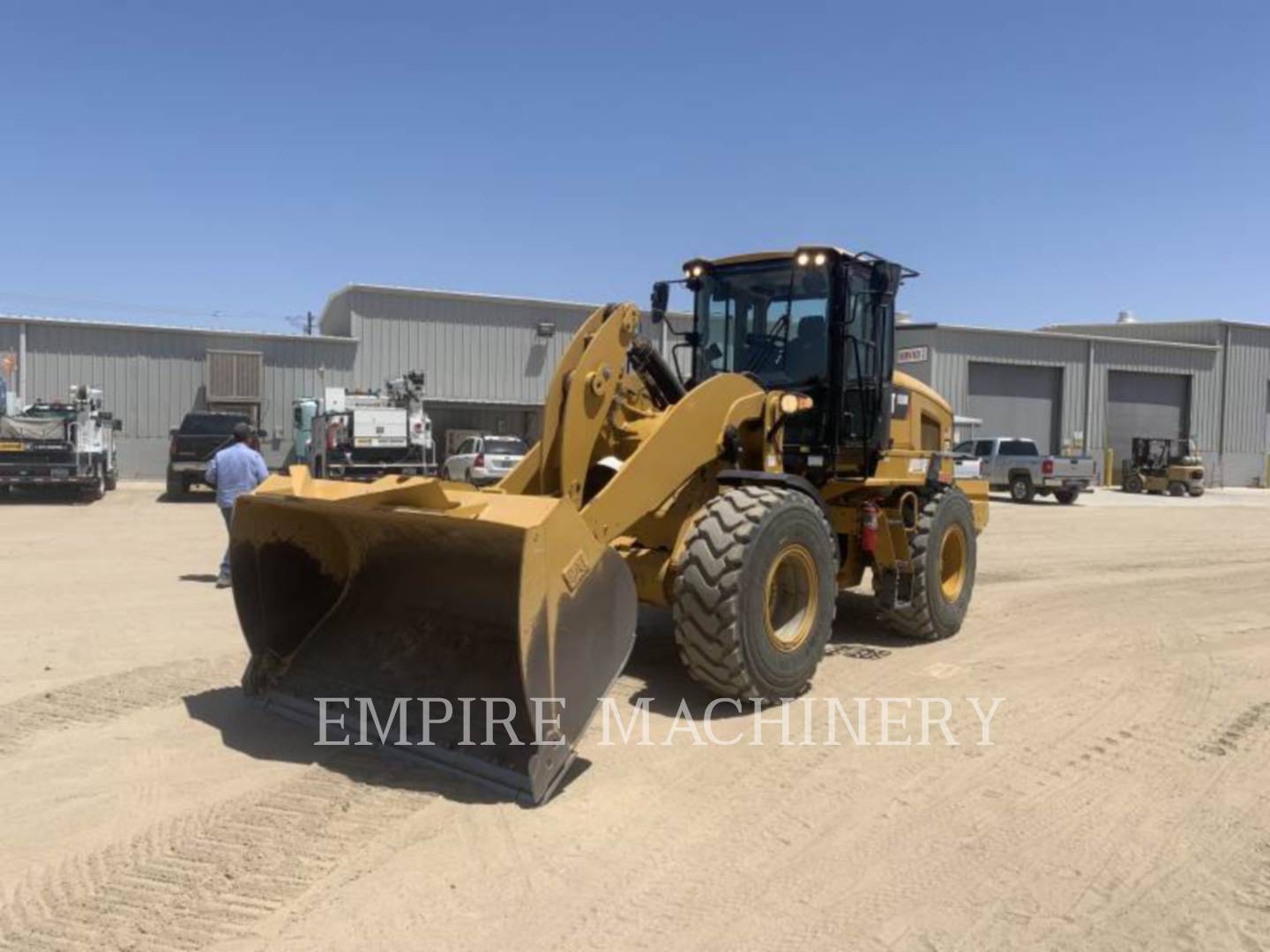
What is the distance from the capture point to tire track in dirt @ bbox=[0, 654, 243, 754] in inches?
210

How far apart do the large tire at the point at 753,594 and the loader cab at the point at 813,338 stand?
118 cm

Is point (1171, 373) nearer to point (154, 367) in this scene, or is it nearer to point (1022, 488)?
point (1022, 488)

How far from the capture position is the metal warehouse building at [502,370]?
1120 inches

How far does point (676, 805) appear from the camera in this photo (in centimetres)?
436

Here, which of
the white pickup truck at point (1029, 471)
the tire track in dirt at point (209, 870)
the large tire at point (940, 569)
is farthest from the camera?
the white pickup truck at point (1029, 471)

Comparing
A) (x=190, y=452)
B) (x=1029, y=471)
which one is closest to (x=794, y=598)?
(x=190, y=452)

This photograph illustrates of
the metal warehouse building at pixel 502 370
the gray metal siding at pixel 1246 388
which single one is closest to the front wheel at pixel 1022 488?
the metal warehouse building at pixel 502 370

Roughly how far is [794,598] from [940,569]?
94.5 inches

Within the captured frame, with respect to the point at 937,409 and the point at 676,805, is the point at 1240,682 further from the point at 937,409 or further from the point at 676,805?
the point at 676,805

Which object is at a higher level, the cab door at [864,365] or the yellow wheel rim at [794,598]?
the cab door at [864,365]

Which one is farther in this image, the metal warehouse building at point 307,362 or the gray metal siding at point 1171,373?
the gray metal siding at point 1171,373

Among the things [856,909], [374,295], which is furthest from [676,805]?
[374,295]

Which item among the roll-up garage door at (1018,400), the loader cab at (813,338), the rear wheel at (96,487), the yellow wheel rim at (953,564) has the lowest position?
the rear wheel at (96,487)

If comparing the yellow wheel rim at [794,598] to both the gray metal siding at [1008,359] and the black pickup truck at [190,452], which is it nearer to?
the black pickup truck at [190,452]
